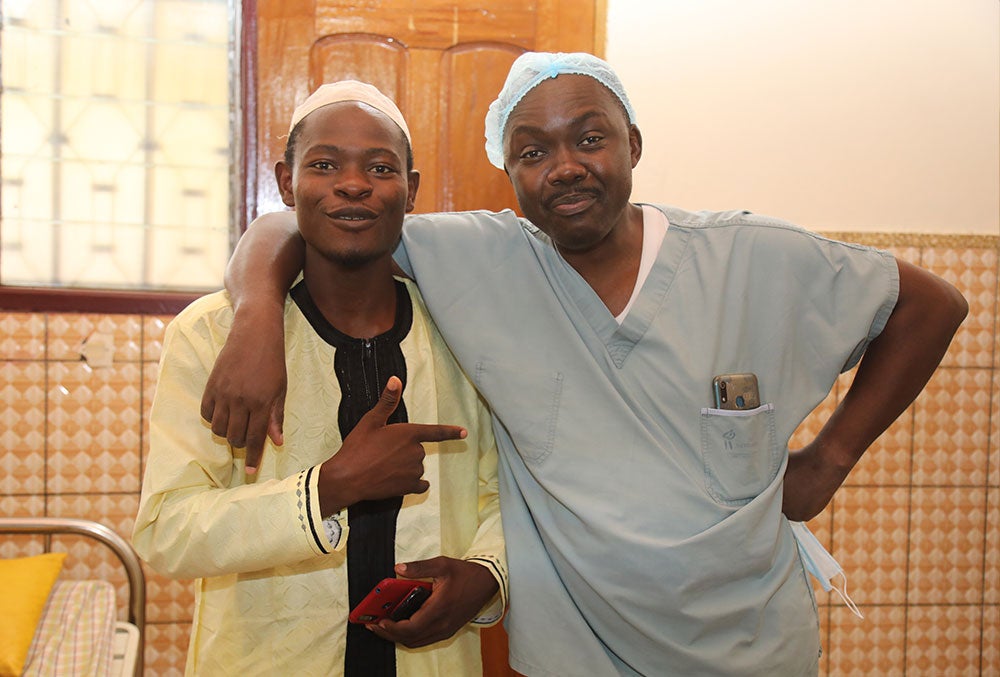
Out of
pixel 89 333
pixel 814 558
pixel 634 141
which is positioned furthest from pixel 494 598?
pixel 89 333

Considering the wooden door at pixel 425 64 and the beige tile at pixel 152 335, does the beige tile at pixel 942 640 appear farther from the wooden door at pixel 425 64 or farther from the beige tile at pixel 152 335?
the beige tile at pixel 152 335

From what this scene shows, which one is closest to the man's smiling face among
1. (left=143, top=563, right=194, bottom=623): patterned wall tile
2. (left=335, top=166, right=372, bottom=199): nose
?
(left=335, top=166, right=372, bottom=199): nose

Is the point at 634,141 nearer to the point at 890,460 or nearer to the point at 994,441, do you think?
the point at 890,460

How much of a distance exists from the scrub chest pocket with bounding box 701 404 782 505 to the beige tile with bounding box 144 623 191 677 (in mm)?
2090

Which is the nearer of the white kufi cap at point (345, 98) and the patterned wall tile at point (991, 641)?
the white kufi cap at point (345, 98)

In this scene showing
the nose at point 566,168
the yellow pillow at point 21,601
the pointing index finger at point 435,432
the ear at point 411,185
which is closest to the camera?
the pointing index finger at point 435,432

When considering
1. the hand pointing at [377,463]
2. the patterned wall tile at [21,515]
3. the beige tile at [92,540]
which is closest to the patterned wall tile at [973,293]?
the hand pointing at [377,463]

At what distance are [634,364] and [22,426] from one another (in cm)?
222

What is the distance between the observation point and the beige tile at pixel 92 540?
271 centimetres

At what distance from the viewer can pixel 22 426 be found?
8.83 feet

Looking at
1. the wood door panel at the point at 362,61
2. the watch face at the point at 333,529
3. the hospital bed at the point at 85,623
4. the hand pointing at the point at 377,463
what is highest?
the wood door panel at the point at 362,61

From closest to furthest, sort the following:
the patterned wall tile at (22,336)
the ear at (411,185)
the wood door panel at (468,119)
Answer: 1. the ear at (411,185)
2. the patterned wall tile at (22,336)
3. the wood door panel at (468,119)

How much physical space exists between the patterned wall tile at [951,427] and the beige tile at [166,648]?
8.70ft

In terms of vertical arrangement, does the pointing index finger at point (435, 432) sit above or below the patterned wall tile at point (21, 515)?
above
